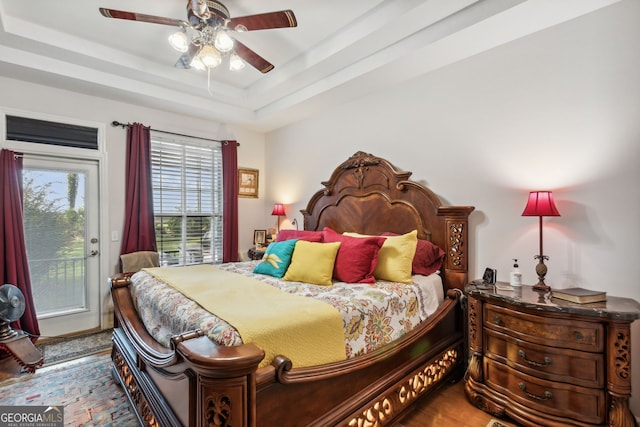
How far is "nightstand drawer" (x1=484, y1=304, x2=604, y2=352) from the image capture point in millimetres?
1727

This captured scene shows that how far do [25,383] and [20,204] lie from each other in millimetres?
1685

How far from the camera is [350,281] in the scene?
2.40 m

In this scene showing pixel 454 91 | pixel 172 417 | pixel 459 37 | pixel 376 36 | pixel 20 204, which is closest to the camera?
pixel 172 417

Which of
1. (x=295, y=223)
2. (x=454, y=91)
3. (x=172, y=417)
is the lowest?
(x=172, y=417)

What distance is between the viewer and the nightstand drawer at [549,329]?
1727mm

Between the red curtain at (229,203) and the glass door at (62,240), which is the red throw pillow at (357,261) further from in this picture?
the glass door at (62,240)

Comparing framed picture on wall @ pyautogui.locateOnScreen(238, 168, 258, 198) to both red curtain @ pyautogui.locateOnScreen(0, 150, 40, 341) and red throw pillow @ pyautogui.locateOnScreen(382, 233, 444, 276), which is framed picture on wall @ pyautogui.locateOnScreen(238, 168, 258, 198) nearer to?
red curtain @ pyautogui.locateOnScreen(0, 150, 40, 341)

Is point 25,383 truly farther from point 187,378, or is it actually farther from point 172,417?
point 187,378

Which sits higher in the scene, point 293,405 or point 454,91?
point 454,91

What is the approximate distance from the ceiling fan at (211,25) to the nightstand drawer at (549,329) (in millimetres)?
2364

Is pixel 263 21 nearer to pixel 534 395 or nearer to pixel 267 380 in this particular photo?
pixel 267 380

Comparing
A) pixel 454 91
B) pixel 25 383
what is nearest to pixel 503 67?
pixel 454 91

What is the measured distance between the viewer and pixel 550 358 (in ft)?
6.05

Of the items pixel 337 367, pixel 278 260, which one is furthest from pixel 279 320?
pixel 278 260
